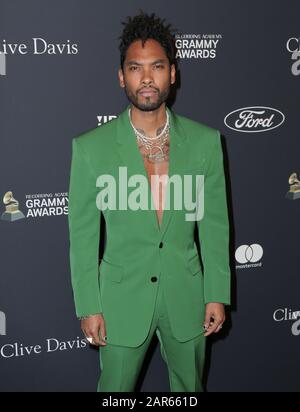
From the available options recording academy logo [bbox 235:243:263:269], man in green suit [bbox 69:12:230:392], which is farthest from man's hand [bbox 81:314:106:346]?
recording academy logo [bbox 235:243:263:269]

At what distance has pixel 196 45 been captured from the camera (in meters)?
3.81

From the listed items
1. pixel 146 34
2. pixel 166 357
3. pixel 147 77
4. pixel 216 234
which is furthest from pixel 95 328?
pixel 146 34

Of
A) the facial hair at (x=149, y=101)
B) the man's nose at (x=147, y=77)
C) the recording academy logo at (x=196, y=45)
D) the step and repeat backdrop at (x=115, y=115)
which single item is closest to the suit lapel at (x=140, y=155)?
the facial hair at (x=149, y=101)

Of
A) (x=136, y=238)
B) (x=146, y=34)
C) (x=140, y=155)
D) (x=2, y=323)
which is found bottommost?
(x=2, y=323)

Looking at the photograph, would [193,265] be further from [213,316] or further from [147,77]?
[147,77]

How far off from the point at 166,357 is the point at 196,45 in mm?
1763

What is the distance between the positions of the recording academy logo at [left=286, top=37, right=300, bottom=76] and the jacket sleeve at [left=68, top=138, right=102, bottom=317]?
5.39 ft

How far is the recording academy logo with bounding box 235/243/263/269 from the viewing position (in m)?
4.24

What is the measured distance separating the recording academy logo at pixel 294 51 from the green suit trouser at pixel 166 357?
1.73m

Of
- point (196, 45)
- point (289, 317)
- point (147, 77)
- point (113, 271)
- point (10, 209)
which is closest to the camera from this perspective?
point (147, 77)

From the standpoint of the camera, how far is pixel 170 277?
10.2 feet

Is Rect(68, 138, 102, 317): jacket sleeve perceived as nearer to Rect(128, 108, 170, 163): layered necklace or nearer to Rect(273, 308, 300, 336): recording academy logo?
Rect(128, 108, 170, 163): layered necklace
